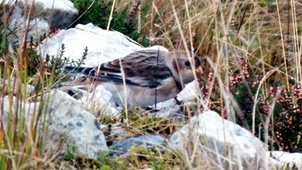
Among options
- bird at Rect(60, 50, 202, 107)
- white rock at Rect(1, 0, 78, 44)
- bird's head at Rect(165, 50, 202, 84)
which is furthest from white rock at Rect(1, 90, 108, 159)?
white rock at Rect(1, 0, 78, 44)

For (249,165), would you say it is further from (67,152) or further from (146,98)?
(146,98)

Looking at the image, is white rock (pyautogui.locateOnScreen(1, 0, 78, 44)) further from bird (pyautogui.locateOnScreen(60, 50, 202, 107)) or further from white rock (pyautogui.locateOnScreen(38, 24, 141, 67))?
bird (pyautogui.locateOnScreen(60, 50, 202, 107))

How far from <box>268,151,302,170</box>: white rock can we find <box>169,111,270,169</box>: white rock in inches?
6.4

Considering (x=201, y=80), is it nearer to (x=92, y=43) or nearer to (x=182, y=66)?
(x=182, y=66)

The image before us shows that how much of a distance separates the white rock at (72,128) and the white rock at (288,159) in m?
0.84

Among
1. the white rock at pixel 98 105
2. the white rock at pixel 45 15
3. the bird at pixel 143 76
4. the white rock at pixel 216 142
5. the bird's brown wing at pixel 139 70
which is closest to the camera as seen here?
the white rock at pixel 216 142

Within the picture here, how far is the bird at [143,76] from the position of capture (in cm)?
572

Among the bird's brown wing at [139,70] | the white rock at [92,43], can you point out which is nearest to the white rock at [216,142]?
the bird's brown wing at [139,70]

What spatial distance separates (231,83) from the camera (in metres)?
5.39

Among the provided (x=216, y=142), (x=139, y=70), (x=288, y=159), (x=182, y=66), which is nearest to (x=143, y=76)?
(x=139, y=70)

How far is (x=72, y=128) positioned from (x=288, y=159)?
108 centimetres

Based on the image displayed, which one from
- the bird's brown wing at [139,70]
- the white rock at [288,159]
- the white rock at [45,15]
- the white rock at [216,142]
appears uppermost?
the white rock at [45,15]

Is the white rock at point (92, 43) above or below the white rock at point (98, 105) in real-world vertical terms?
above

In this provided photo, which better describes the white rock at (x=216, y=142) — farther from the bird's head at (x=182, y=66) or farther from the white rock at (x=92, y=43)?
the white rock at (x=92, y=43)
